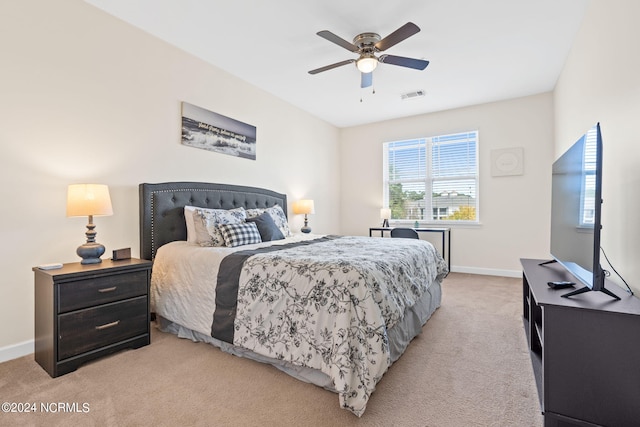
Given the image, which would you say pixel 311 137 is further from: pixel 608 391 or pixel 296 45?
pixel 608 391

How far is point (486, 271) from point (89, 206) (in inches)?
200

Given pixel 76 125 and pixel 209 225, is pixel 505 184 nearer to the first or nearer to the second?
pixel 209 225

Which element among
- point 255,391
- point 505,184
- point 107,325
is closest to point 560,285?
point 255,391

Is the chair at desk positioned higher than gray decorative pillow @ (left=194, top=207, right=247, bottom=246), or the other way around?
gray decorative pillow @ (left=194, top=207, right=247, bottom=246)

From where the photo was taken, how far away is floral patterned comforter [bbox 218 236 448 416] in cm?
164

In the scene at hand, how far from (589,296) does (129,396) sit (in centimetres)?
246

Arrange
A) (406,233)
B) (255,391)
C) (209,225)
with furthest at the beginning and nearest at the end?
(406,233), (209,225), (255,391)

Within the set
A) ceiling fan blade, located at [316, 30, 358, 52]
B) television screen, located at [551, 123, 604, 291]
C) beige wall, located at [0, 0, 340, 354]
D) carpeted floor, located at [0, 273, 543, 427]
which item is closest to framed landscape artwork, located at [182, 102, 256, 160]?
beige wall, located at [0, 0, 340, 354]

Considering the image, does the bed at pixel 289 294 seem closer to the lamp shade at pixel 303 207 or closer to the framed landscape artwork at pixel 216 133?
the framed landscape artwork at pixel 216 133

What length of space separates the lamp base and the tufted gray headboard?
0.56 metres

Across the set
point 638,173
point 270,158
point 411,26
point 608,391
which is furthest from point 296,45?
point 608,391

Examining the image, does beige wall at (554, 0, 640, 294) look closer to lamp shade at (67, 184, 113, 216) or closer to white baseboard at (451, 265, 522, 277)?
white baseboard at (451, 265, 522, 277)

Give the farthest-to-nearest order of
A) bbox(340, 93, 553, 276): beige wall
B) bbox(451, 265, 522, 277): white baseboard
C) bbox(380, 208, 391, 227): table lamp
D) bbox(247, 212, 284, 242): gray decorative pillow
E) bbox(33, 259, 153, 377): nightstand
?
bbox(380, 208, 391, 227): table lamp → bbox(451, 265, 522, 277): white baseboard → bbox(340, 93, 553, 276): beige wall → bbox(247, 212, 284, 242): gray decorative pillow → bbox(33, 259, 153, 377): nightstand

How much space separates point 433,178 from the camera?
5.43 metres
